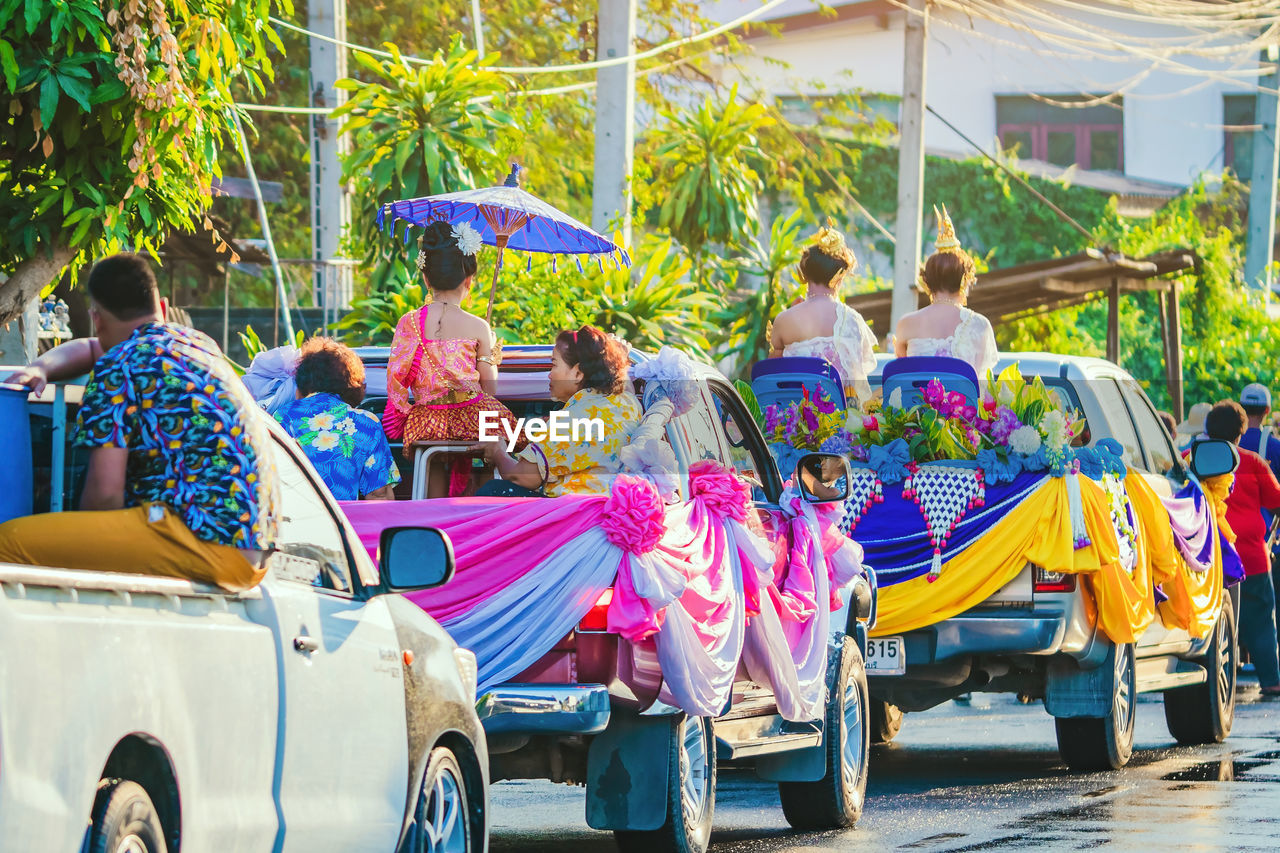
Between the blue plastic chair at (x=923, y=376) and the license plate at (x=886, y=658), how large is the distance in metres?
1.33

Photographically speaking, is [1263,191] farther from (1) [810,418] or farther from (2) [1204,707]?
(1) [810,418]

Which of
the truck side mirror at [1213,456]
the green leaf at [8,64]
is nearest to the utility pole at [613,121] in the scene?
the truck side mirror at [1213,456]

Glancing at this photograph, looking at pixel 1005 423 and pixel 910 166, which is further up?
pixel 910 166

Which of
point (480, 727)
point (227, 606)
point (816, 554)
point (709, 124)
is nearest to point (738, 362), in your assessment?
point (709, 124)

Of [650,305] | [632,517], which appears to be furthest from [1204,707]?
[632,517]

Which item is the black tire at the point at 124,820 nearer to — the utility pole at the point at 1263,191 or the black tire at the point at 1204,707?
the black tire at the point at 1204,707

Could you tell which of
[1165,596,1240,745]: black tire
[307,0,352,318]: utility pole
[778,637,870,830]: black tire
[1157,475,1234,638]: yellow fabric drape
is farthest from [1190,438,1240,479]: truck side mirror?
[307,0,352,318]: utility pole

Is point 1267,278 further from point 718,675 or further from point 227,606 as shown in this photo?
point 227,606

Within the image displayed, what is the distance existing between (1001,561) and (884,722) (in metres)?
2.79

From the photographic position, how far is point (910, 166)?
22.4 m

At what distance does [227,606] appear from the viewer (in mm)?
4832

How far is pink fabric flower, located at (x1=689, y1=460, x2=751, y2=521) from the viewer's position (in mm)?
8127

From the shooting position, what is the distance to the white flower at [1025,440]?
34.8 feet

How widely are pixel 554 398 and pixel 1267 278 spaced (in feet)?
78.3
